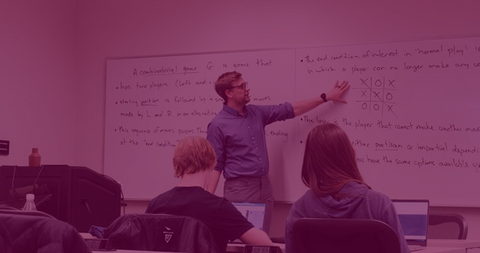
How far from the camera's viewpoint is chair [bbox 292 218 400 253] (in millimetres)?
1947

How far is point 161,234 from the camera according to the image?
95.7 inches

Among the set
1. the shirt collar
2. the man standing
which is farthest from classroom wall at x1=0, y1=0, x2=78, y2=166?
the shirt collar

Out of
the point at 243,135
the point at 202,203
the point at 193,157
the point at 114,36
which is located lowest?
the point at 202,203

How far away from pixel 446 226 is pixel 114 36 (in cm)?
331

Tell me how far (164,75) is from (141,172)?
2.75 feet

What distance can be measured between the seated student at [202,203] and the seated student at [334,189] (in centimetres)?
33

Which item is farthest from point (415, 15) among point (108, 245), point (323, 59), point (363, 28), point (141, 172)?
→ point (108, 245)

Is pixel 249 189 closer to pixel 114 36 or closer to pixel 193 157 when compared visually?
pixel 193 157

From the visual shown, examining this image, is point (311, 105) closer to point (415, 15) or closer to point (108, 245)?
point (415, 15)

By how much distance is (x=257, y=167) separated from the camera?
179 inches

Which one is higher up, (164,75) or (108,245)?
(164,75)

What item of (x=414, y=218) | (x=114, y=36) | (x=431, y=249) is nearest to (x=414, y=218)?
(x=414, y=218)

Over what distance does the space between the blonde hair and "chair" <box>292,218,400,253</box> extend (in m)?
0.78

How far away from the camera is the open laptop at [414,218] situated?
2.86m
